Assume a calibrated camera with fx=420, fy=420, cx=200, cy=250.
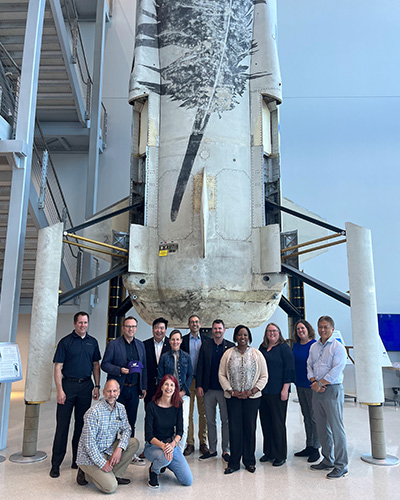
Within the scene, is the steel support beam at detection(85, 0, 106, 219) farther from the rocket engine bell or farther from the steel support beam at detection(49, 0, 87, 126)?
the rocket engine bell

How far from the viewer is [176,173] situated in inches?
248

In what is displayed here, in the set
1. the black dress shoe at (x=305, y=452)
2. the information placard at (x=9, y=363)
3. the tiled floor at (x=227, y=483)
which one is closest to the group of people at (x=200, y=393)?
the black dress shoe at (x=305, y=452)

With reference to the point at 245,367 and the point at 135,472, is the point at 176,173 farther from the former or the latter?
the point at 135,472

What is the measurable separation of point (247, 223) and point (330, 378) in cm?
263

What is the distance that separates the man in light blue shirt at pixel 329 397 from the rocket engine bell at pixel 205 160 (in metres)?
1.62

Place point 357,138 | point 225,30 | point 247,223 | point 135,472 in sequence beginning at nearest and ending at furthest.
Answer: point 135,472 < point 247,223 < point 225,30 < point 357,138

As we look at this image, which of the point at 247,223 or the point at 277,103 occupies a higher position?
the point at 277,103

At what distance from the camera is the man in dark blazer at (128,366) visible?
450 centimetres

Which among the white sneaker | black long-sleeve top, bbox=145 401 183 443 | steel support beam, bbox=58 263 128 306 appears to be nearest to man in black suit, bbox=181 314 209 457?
the white sneaker

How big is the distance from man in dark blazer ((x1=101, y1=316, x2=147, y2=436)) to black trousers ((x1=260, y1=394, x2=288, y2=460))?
4.47 ft

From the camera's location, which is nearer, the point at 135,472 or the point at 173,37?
the point at 135,472

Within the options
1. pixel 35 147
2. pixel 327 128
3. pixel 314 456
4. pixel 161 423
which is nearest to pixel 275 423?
pixel 314 456

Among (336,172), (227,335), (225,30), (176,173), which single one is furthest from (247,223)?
(336,172)

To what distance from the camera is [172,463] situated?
13.0 ft
